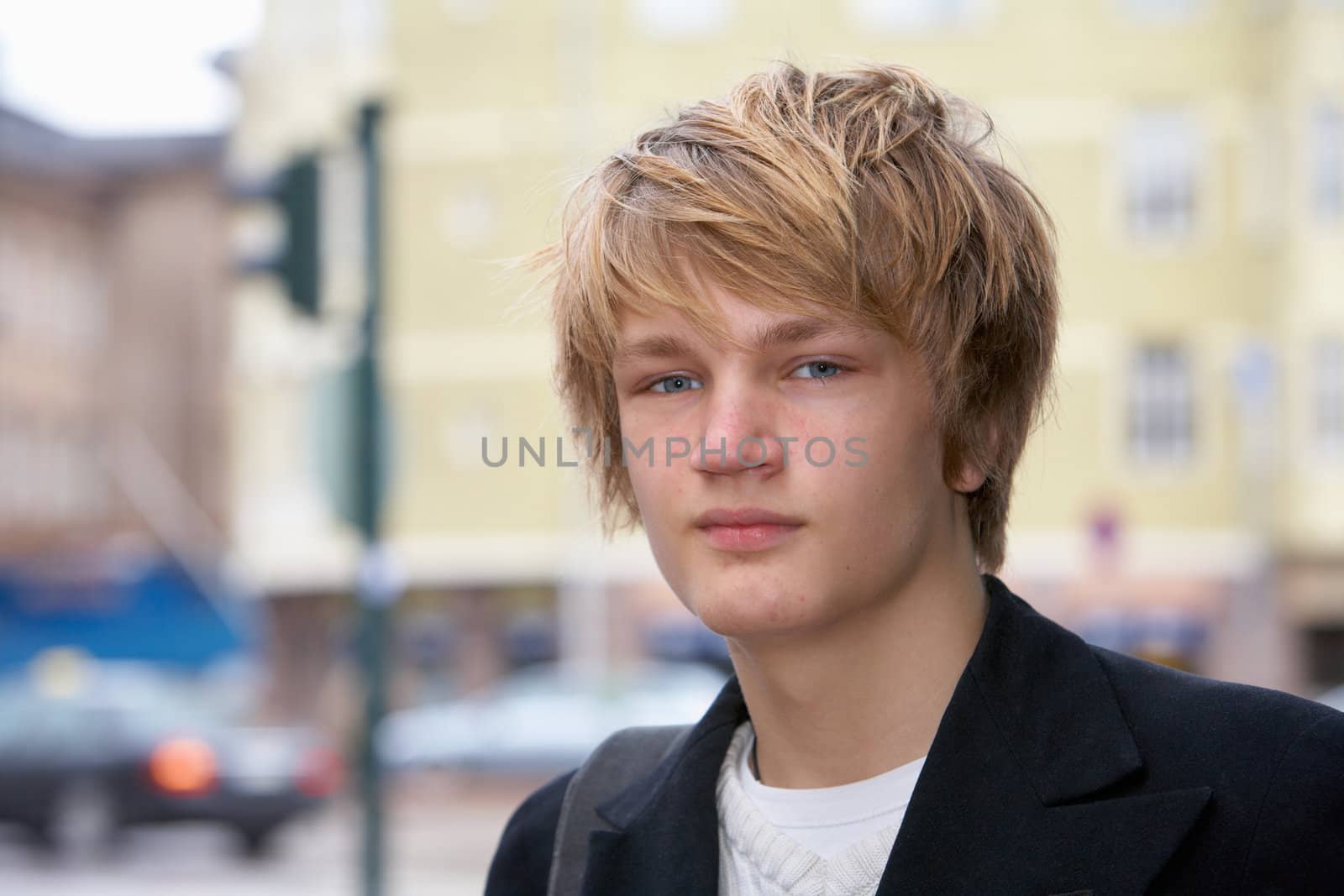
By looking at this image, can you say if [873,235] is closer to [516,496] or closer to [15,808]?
[15,808]

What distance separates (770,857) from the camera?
1910 millimetres

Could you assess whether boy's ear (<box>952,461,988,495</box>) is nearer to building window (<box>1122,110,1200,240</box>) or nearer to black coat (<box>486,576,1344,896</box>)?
black coat (<box>486,576,1344,896</box>)

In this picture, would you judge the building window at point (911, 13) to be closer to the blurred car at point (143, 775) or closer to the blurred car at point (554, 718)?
the blurred car at point (554, 718)

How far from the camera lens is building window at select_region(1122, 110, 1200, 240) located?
22281mm

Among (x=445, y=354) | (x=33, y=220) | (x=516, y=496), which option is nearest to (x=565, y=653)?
(x=516, y=496)

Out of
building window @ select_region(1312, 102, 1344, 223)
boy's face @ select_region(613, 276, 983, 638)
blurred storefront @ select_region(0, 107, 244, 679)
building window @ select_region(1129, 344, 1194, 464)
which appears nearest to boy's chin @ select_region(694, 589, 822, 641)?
boy's face @ select_region(613, 276, 983, 638)

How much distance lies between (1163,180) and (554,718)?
10867mm

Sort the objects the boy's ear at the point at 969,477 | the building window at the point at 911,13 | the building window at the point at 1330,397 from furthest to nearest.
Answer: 1. the building window at the point at 911,13
2. the building window at the point at 1330,397
3. the boy's ear at the point at 969,477

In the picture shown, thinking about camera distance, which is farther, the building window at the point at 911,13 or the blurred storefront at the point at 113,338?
the blurred storefront at the point at 113,338

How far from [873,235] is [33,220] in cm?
3643

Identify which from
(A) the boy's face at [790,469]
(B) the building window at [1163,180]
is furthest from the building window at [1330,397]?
(A) the boy's face at [790,469]

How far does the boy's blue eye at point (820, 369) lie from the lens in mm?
1779

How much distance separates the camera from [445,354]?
948 inches

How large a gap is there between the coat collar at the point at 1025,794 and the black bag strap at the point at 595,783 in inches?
4.9
